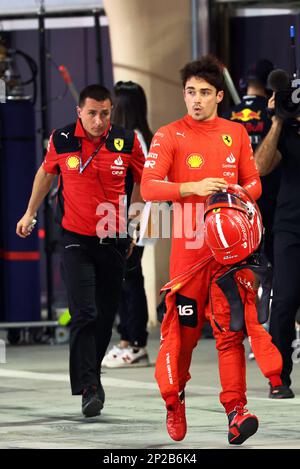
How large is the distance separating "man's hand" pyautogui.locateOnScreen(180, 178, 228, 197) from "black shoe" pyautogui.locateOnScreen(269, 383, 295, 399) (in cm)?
238

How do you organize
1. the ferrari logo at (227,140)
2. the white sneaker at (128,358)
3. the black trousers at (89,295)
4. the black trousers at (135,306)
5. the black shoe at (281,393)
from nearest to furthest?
the ferrari logo at (227,140) < the black trousers at (89,295) < the black shoe at (281,393) < the black trousers at (135,306) < the white sneaker at (128,358)

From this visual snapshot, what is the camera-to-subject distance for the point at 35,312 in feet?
46.1

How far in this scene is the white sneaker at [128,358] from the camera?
39.5 feet

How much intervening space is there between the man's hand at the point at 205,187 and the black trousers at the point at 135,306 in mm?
3830

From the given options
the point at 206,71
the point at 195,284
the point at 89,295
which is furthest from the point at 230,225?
the point at 89,295

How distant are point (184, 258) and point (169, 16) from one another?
7.15 meters

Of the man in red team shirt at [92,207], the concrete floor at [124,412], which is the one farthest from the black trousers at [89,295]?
the concrete floor at [124,412]

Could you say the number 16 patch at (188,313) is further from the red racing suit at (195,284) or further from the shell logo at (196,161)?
the shell logo at (196,161)

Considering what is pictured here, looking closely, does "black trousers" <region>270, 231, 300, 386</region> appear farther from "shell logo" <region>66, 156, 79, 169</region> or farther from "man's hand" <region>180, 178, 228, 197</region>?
"man's hand" <region>180, 178, 228, 197</region>

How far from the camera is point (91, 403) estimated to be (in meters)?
9.01

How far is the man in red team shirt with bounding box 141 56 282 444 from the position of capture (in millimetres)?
7852

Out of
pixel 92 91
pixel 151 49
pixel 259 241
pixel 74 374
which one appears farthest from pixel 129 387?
pixel 151 49

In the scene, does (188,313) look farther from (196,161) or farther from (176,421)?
(196,161)
